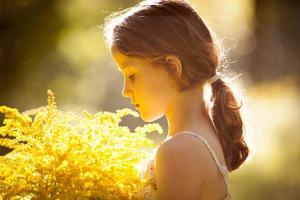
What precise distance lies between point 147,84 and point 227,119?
0.36m

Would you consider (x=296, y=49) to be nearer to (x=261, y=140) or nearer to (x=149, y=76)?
(x=261, y=140)

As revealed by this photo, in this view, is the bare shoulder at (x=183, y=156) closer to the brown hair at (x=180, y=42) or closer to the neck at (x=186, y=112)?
the neck at (x=186, y=112)

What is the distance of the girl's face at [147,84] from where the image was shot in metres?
2.08

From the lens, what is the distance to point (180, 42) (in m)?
2.11

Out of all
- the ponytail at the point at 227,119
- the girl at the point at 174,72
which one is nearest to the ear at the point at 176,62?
the girl at the point at 174,72

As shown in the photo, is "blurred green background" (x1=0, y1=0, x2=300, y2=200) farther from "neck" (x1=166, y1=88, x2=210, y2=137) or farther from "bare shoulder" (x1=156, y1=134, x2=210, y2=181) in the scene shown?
"bare shoulder" (x1=156, y1=134, x2=210, y2=181)

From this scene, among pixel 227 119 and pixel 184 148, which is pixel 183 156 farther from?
pixel 227 119

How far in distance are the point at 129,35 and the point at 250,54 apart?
16.4ft

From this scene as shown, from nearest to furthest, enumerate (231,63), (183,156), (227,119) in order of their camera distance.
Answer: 1. (183,156)
2. (227,119)
3. (231,63)

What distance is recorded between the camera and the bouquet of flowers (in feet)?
6.31

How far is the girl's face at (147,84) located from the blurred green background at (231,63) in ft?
12.9

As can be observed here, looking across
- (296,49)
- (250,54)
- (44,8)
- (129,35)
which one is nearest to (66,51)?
(44,8)

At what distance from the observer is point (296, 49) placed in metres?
6.95

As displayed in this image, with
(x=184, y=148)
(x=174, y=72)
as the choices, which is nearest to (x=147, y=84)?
(x=174, y=72)
